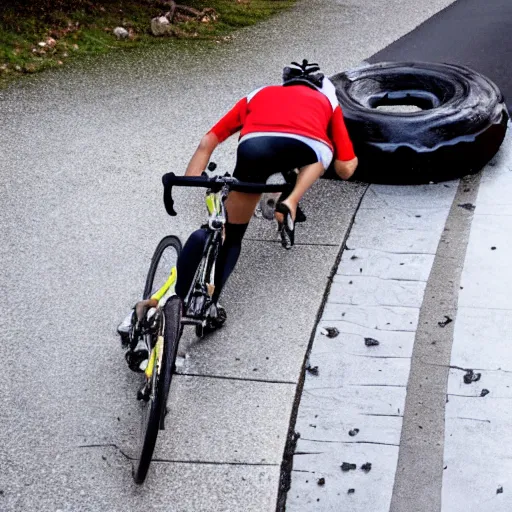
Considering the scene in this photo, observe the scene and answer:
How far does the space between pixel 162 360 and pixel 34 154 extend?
4.36 m

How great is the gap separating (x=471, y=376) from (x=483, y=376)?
65 millimetres

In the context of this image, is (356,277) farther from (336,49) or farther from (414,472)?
(336,49)

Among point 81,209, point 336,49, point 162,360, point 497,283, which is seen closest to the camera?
point 162,360

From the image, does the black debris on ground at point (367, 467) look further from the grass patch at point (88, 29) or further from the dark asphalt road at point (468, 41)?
the grass patch at point (88, 29)

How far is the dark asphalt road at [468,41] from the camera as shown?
9.89 meters

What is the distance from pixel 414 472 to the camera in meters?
4.36

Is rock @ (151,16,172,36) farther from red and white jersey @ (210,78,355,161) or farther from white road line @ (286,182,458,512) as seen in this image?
red and white jersey @ (210,78,355,161)

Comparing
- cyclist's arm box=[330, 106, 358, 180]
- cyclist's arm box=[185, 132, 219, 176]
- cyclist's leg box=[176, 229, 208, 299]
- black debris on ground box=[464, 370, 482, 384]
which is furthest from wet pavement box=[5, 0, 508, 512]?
cyclist's arm box=[185, 132, 219, 176]

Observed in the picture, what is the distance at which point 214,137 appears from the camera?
16.6 ft

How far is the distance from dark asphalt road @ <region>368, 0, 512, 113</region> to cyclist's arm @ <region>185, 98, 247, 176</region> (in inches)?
170

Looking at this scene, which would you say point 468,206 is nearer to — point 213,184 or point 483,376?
point 483,376

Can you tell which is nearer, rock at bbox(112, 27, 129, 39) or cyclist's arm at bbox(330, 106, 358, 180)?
cyclist's arm at bbox(330, 106, 358, 180)

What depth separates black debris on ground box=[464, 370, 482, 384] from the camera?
494 centimetres

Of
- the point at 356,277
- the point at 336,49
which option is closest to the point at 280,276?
the point at 356,277
